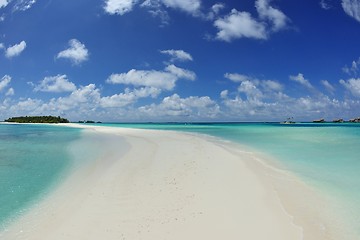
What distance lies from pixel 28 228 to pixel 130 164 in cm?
739

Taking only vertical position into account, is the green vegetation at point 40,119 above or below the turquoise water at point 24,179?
above

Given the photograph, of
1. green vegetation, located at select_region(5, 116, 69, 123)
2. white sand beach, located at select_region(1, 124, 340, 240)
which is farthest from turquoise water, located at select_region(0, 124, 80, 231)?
green vegetation, located at select_region(5, 116, 69, 123)

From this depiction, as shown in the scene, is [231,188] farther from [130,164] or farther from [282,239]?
[130,164]

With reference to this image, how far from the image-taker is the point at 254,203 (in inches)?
305

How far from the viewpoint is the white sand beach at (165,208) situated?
19.2ft

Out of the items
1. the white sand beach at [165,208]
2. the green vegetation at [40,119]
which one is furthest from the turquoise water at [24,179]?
the green vegetation at [40,119]

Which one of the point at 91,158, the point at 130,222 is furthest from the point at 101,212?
the point at 91,158

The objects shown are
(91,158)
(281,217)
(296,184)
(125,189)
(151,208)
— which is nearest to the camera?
(281,217)

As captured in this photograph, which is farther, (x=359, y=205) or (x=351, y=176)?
(x=351, y=176)

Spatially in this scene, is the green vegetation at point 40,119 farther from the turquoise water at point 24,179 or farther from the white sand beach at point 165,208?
the white sand beach at point 165,208

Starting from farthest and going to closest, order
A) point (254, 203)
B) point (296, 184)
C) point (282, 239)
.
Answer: point (296, 184)
point (254, 203)
point (282, 239)

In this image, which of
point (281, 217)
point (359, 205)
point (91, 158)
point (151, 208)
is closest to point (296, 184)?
point (359, 205)

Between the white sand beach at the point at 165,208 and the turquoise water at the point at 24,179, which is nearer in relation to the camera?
the white sand beach at the point at 165,208

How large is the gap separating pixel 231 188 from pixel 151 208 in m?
3.10
